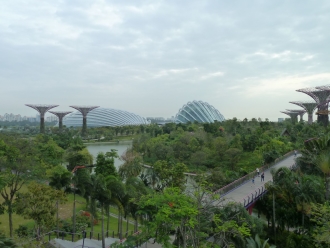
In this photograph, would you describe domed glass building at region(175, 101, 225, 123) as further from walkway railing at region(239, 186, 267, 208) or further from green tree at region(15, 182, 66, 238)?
green tree at region(15, 182, 66, 238)

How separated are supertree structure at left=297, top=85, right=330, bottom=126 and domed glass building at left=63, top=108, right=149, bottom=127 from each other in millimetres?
62617

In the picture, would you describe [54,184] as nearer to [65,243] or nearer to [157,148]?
[65,243]

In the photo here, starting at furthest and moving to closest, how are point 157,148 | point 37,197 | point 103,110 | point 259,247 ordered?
point 103,110, point 157,148, point 37,197, point 259,247

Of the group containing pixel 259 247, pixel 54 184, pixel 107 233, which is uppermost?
pixel 54 184

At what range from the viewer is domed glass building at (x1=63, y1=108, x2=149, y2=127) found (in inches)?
4065

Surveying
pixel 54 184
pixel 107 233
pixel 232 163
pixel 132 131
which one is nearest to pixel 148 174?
pixel 107 233

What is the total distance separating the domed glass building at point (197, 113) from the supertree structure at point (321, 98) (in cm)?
3399

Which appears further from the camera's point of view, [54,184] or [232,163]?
[232,163]

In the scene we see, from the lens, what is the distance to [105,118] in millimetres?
104312

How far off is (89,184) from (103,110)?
317 ft

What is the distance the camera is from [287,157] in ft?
99.2

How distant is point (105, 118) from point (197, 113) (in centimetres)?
3357

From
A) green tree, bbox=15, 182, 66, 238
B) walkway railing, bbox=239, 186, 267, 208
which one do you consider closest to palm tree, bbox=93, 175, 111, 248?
green tree, bbox=15, 182, 66, 238

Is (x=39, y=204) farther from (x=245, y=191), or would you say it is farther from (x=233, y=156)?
(x=233, y=156)
